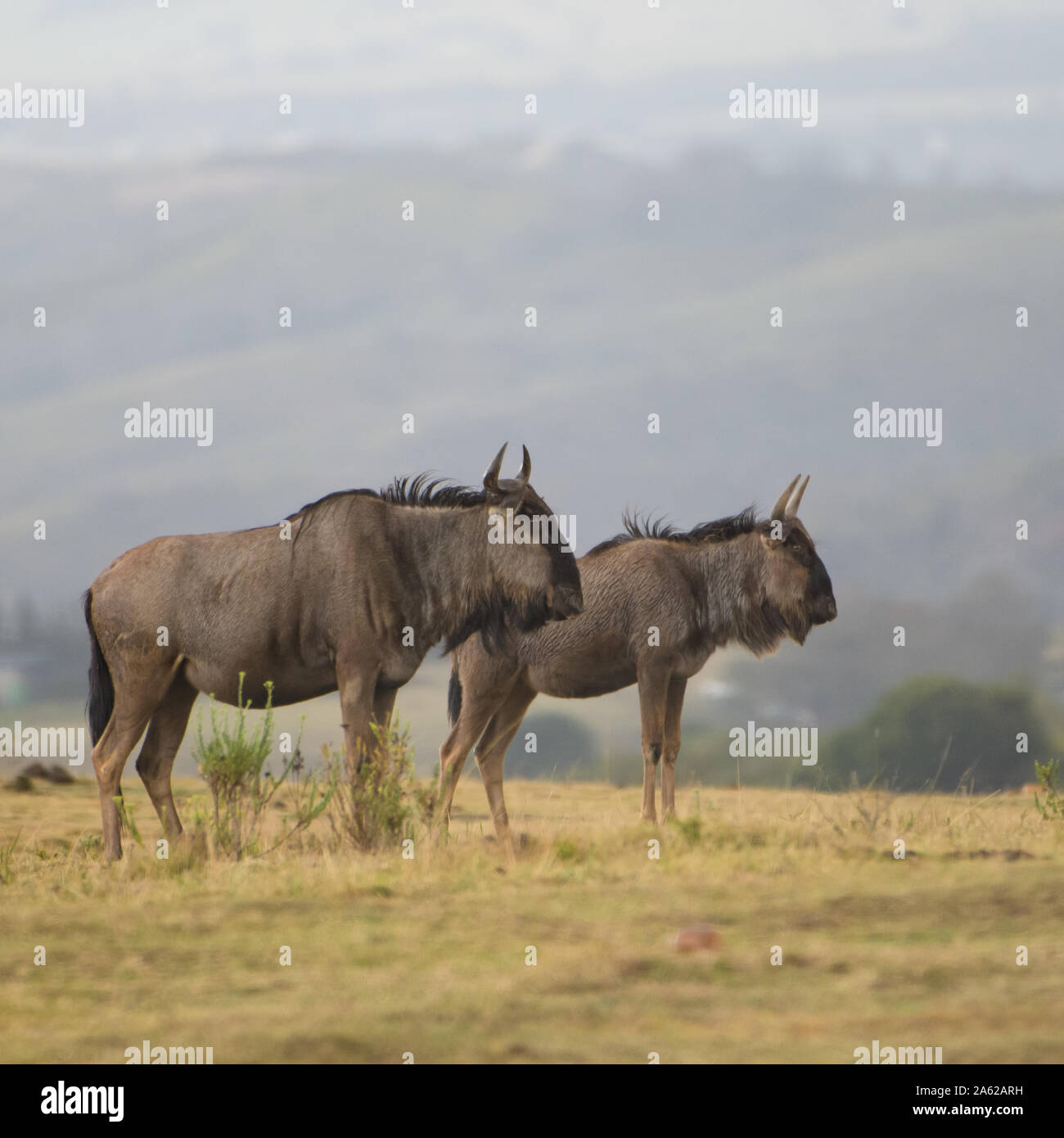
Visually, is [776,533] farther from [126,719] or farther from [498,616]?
[126,719]

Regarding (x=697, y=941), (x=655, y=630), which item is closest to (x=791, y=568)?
(x=655, y=630)

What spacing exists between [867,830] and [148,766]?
5.88 m

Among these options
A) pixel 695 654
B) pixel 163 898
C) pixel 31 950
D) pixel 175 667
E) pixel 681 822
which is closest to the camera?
pixel 31 950

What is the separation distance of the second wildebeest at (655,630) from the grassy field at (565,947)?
105 centimetres

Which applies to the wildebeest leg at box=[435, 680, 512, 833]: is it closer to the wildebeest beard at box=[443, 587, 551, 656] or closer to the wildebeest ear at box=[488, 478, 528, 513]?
the wildebeest beard at box=[443, 587, 551, 656]

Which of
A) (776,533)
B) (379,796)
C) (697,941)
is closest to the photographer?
(697,941)

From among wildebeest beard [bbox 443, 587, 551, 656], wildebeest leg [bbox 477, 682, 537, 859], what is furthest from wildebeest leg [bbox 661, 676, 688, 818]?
wildebeest beard [bbox 443, 587, 551, 656]

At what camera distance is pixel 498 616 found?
12219 mm

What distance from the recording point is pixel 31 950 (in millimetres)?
8648

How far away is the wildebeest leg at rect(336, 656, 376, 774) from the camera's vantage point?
11.6m

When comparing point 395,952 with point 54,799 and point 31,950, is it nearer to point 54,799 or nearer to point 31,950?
point 31,950

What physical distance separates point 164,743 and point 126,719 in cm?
51

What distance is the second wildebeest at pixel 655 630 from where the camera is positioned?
13.2m
